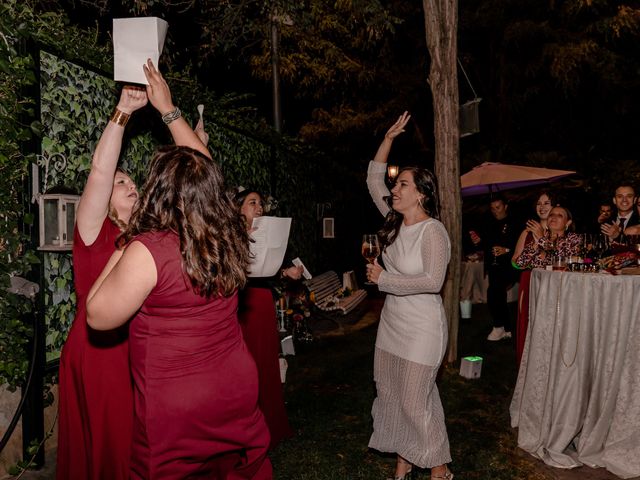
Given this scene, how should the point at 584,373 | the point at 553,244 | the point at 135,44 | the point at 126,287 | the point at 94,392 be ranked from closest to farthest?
1. the point at 126,287
2. the point at 135,44
3. the point at 94,392
4. the point at 584,373
5. the point at 553,244

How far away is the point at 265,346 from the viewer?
409cm

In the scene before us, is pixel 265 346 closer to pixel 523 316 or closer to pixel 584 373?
pixel 584 373

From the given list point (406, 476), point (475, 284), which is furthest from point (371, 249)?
point (475, 284)

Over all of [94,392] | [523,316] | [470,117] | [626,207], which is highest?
[470,117]

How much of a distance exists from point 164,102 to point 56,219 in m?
1.65

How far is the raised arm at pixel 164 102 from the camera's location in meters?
2.33

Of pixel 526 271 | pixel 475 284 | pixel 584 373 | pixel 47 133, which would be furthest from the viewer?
pixel 475 284

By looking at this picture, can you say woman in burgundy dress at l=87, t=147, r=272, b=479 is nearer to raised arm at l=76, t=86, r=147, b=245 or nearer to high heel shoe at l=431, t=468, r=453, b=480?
raised arm at l=76, t=86, r=147, b=245

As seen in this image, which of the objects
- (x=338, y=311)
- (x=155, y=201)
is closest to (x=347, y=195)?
(x=338, y=311)

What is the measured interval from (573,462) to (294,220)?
6.60 meters

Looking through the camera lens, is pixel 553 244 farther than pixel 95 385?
Yes

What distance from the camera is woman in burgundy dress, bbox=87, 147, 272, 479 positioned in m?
1.86

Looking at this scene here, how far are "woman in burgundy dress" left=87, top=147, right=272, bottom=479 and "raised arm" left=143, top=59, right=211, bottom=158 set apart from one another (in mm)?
416

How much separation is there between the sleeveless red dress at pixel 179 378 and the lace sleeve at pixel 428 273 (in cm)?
150
